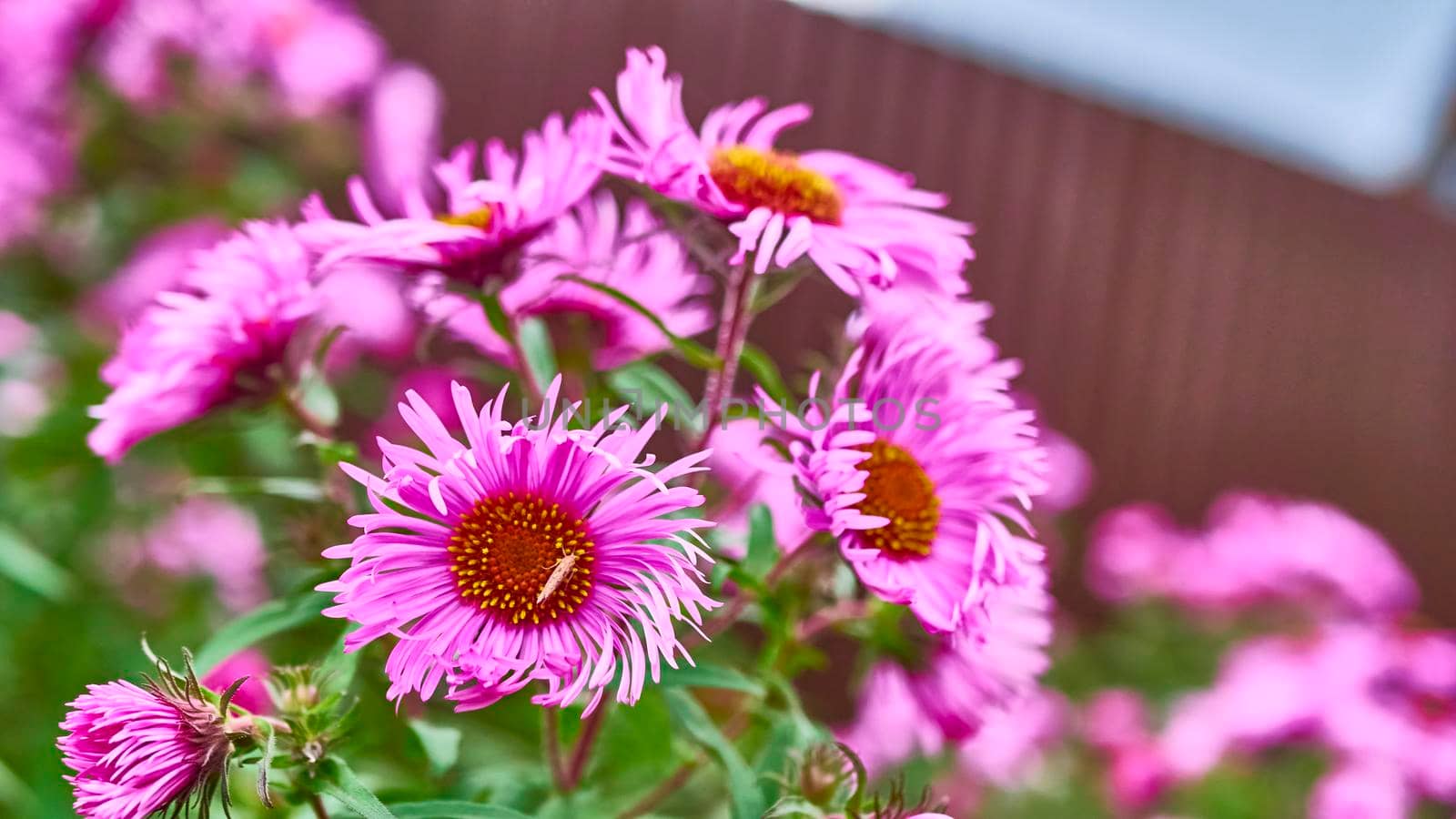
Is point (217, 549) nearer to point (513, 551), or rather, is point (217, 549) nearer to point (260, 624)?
point (260, 624)

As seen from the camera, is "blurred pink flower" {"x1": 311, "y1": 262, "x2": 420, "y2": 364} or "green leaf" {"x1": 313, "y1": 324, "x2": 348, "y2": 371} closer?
"green leaf" {"x1": 313, "y1": 324, "x2": 348, "y2": 371}

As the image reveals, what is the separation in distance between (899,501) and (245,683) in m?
0.27

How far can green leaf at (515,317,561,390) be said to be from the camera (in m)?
0.43

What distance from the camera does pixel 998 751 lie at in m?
1.07

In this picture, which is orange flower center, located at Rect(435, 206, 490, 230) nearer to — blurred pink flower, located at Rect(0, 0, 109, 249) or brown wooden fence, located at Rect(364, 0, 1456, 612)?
blurred pink flower, located at Rect(0, 0, 109, 249)

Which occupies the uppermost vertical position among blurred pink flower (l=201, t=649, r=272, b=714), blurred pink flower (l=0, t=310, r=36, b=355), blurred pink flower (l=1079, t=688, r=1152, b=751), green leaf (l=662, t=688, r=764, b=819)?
green leaf (l=662, t=688, r=764, b=819)

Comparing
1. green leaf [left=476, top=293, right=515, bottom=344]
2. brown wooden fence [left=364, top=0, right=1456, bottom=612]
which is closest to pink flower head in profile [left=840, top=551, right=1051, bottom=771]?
Answer: green leaf [left=476, top=293, right=515, bottom=344]

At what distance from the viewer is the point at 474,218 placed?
0.42 metres

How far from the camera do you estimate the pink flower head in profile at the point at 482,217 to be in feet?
1.23

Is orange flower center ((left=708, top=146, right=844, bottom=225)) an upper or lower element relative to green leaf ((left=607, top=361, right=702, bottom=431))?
upper

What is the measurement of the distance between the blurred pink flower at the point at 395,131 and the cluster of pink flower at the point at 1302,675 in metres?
0.95

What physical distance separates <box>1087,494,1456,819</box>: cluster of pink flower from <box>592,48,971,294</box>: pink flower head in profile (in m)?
0.84

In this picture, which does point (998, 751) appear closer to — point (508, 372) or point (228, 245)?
point (508, 372)

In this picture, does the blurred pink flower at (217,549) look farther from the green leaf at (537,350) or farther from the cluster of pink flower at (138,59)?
the green leaf at (537,350)
